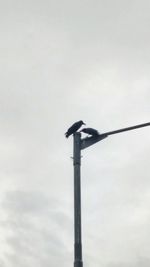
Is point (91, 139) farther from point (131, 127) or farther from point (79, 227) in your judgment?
point (79, 227)

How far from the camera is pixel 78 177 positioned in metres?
13.0

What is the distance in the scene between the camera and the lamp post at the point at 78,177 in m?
12.3

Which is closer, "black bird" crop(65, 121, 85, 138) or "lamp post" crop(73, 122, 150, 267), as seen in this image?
"lamp post" crop(73, 122, 150, 267)

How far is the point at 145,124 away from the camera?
1400cm

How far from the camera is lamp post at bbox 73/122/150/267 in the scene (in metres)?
12.3

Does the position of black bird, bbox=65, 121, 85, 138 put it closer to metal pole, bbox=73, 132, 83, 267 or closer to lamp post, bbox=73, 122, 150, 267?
lamp post, bbox=73, 122, 150, 267

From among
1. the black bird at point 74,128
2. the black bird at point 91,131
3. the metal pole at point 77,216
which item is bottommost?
the metal pole at point 77,216

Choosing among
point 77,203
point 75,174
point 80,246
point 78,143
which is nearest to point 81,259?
point 80,246

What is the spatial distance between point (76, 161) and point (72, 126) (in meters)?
1.36

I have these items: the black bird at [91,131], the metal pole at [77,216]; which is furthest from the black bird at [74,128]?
the metal pole at [77,216]

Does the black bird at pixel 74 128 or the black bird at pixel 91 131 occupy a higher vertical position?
the black bird at pixel 74 128

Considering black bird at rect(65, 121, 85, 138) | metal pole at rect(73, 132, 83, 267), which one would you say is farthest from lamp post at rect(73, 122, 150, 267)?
black bird at rect(65, 121, 85, 138)

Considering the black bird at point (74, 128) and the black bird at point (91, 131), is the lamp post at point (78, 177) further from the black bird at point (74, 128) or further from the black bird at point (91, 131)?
the black bird at point (74, 128)

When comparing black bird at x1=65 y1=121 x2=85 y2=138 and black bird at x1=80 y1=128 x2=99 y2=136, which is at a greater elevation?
black bird at x1=65 y1=121 x2=85 y2=138
